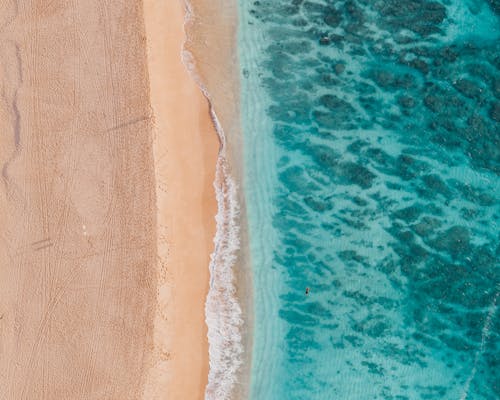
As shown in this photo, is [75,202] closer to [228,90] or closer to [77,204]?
[77,204]

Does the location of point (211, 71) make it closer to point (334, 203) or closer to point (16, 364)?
point (334, 203)

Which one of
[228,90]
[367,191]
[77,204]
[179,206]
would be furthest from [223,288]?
[228,90]

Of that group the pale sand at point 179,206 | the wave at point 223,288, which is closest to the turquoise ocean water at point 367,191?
the wave at point 223,288

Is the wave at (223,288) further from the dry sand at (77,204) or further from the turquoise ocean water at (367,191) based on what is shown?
the dry sand at (77,204)

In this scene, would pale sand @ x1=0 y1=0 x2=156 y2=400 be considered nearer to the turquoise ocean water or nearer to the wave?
the wave

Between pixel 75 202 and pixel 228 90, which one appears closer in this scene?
pixel 75 202

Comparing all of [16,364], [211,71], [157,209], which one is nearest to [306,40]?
[211,71]
